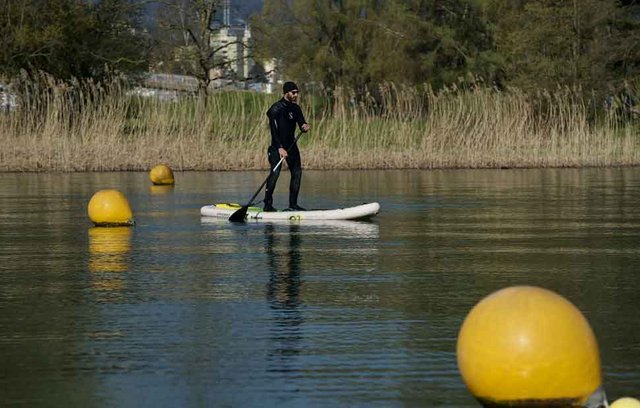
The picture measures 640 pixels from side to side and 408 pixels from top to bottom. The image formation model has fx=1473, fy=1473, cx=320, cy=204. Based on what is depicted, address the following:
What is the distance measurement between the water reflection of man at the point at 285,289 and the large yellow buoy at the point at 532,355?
239 centimetres

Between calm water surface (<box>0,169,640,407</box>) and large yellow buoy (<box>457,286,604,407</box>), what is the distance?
2.13 feet

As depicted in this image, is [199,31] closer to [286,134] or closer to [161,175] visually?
[161,175]

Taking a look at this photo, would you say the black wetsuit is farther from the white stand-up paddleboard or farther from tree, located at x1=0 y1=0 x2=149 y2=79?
tree, located at x1=0 y1=0 x2=149 y2=79

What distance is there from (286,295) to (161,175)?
1728 centimetres

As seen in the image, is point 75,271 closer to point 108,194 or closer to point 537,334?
point 108,194

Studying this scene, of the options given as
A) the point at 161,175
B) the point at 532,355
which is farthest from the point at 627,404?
the point at 161,175

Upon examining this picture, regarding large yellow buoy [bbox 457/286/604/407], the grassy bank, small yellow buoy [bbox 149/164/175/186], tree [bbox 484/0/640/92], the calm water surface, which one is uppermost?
tree [bbox 484/0/640/92]

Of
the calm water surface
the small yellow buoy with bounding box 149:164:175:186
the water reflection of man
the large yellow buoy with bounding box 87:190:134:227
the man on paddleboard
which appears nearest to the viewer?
the calm water surface

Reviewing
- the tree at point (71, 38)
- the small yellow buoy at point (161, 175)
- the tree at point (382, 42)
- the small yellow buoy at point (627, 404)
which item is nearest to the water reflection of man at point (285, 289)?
the small yellow buoy at point (627, 404)

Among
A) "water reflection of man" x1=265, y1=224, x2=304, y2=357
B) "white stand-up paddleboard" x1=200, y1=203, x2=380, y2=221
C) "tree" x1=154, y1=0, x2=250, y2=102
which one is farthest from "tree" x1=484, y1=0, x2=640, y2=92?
"water reflection of man" x1=265, y1=224, x2=304, y2=357

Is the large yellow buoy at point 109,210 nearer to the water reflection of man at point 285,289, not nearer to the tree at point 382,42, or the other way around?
the water reflection of man at point 285,289

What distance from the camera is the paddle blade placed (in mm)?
19688

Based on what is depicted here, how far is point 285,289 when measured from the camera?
41.6 ft

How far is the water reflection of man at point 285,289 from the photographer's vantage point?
10087 millimetres
